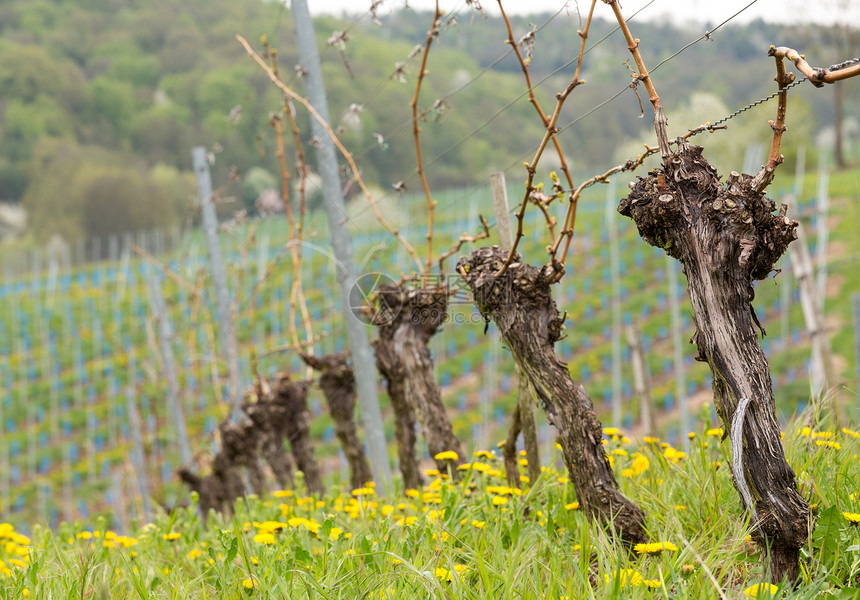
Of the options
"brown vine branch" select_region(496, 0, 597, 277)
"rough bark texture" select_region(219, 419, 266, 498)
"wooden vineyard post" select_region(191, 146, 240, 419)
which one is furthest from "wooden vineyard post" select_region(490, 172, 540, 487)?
"wooden vineyard post" select_region(191, 146, 240, 419)

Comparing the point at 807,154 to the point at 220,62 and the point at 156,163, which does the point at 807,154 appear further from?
the point at 156,163

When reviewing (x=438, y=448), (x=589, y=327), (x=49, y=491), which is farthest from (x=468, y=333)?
(x=438, y=448)

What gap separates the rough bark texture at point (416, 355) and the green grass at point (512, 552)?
0.72m

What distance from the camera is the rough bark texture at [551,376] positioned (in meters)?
2.72

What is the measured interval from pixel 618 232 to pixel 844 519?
2060 cm

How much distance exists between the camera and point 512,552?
241 cm

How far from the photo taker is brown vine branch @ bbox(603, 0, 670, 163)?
A: 2.36 m

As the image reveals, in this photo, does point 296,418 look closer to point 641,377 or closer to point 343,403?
A: point 343,403

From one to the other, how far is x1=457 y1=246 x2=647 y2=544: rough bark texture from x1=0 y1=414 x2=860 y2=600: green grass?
10cm

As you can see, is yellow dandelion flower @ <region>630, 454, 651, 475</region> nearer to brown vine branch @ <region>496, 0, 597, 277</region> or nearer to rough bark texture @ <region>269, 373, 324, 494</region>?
brown vine branch @ <region>496, 0, 597, 277</region>

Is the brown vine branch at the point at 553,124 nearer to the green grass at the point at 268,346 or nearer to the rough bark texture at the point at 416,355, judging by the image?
the rough bark texture at the point at 416,355

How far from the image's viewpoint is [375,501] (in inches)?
147

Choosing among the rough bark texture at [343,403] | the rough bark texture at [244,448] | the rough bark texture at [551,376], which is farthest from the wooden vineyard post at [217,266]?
the rough bark texture at [551,376]

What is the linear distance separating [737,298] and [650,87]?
2.41 feet
